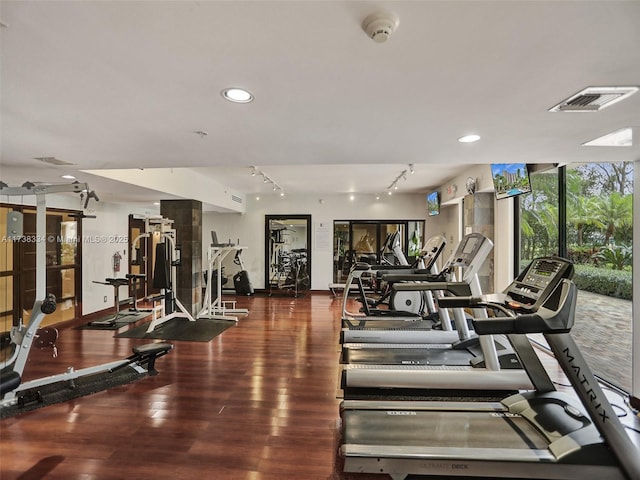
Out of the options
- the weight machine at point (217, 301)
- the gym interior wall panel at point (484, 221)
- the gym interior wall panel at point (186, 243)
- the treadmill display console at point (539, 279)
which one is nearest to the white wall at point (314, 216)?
the weight machine at point (217, 301)

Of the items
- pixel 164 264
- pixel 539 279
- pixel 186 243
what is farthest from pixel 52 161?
pixel 539 279

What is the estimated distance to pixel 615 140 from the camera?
2.54m

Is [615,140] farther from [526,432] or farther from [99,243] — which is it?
[99,243]

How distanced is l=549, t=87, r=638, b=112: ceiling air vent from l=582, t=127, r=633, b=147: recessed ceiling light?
0.62 m

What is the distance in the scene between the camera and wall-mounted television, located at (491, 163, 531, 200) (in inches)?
157

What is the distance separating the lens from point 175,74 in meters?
1.63

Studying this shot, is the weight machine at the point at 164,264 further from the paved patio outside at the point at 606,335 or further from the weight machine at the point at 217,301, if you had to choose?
the paved patio outside at the point at 606,335

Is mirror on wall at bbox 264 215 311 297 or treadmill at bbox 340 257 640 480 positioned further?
mirror on wall at bbox 264 215 311 297

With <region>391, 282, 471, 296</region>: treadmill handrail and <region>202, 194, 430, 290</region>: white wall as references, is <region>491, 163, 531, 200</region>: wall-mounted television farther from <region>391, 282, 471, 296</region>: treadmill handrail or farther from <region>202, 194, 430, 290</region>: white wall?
<region>202, 194, 430, 290</region>: white wall

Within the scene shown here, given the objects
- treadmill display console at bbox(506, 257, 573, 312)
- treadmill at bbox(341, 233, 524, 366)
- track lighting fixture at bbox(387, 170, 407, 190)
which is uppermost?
track lighting fixture at bbox(387, 170, 407, 190)

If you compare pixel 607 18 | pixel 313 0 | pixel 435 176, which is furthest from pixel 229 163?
pixel 435 176

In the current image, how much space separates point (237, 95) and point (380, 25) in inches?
37.3

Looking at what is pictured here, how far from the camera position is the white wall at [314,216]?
882 centimetres

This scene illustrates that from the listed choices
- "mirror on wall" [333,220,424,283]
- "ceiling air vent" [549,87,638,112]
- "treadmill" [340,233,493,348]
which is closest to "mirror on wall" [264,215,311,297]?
"mirror on wall" [333,220,424,283]
